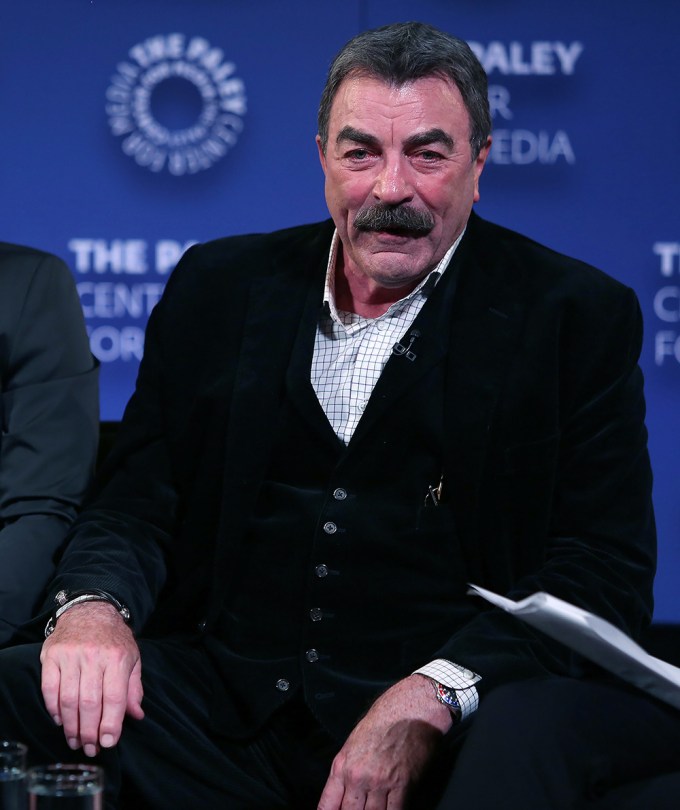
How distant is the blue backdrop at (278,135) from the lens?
Result: 3426 millimetres

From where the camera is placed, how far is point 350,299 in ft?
7.11

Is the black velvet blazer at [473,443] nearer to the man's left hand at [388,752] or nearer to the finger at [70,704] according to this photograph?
the man's left hand at [388,752]

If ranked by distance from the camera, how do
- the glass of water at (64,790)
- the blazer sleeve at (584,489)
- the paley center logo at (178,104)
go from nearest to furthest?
the glass of water at (64,790) < the blazer sleeve at (584,489) < the paley center logo at (178,104)

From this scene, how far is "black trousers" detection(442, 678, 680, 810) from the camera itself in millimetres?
1409

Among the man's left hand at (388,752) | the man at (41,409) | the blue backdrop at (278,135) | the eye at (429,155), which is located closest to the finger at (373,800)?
the man's left hand at (388,752)

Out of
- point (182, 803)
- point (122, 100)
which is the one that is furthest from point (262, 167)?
point (182, 803)

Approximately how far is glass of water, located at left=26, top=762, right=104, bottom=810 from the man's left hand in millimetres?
418

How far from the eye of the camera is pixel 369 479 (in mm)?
1984

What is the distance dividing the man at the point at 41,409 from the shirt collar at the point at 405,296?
0.46 m

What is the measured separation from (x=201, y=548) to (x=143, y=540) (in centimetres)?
10

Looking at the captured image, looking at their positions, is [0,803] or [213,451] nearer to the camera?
[0,803]

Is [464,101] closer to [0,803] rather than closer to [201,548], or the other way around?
[201,548]

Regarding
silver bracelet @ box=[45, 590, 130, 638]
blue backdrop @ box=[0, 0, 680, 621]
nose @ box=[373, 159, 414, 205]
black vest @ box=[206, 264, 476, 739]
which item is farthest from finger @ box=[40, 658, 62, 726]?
blue backdrop @ box=[0, 0, 680, 621]

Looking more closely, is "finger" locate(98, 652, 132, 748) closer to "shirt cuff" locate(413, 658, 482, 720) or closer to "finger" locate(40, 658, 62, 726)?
"finger" locate(40, 658, 62, 726)
